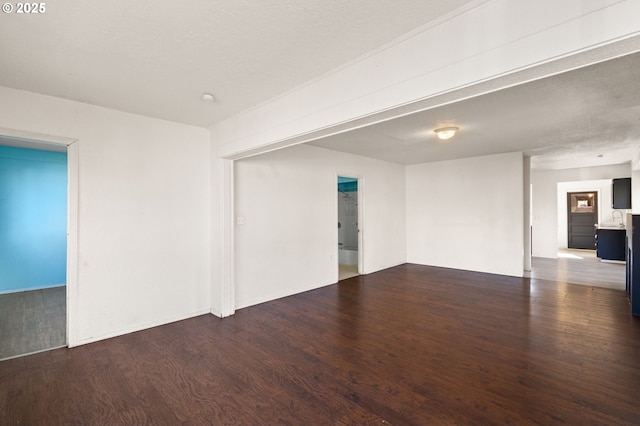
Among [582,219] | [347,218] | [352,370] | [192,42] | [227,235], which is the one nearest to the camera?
[192,42]

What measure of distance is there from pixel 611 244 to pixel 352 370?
8658 mm

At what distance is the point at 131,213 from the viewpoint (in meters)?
3.38

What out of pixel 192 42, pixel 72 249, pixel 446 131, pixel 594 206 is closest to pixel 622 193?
pixel 594 206

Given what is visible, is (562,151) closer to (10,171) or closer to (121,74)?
(121,74)

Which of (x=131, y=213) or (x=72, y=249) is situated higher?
(x=131, y=213)

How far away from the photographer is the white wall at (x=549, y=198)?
787 cm

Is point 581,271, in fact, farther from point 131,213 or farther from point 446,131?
point 131,213

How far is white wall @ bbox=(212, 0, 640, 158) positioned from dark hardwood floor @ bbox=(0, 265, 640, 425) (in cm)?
214

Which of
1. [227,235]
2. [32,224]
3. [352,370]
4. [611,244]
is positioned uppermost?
[32,224]

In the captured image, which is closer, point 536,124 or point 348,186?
point 536,124

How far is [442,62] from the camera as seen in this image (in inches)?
67.1

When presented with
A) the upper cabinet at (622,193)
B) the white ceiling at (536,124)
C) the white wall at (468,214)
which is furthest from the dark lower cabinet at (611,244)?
the white wall at (468,214)

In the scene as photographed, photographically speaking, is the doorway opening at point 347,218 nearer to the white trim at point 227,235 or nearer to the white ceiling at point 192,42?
the white trim at point 227,235

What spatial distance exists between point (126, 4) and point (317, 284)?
14.7 ft
